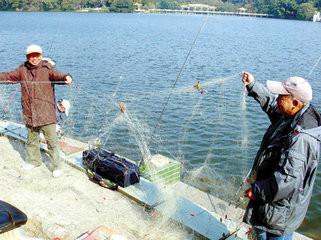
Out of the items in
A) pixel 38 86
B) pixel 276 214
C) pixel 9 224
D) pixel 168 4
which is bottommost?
pixel 168 4

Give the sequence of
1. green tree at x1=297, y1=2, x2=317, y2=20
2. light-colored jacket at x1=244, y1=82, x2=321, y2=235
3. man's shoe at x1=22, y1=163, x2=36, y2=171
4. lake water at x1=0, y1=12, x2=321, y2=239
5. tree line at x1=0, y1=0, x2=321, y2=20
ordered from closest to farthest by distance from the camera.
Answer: light-colored jacket at x1=244, y1=82, x2=321, y2=235 < man's shoe at x1=22, y1=163, x2=36, y2=171 < lake water at x1=0, y1=12, x2=321, y2=239 < green tree at x1=297, y1=2, x2=317, y2=20 < tree line at x1=0, y1=0, x2=321, y2=20

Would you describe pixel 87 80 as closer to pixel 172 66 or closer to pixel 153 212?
pixel 172 66

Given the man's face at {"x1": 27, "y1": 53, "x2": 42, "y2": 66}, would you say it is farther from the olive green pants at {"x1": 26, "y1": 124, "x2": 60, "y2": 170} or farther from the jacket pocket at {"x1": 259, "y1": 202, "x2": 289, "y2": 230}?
the jacket pocket at {"x1": 259, "y1": 202, "x2": 289, "y2": 230}

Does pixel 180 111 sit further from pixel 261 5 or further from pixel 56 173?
pixel 261 5

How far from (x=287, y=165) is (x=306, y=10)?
108781 millimetres

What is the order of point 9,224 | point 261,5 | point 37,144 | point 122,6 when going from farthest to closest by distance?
point 122,6, point 261,5, point 37,144, point 9,224

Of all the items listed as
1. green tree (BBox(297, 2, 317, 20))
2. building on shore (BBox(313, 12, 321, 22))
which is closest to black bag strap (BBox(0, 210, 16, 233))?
building on shore (BBox(313, 12, 321, 22))

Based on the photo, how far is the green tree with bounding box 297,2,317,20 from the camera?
10094cm

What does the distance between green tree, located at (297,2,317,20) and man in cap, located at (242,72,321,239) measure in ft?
353

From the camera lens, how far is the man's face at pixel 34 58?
577cm

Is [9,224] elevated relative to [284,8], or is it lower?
elevated

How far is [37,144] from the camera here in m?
6.48

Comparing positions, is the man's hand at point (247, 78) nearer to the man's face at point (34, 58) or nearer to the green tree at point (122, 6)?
the man's face at point (34, 58)

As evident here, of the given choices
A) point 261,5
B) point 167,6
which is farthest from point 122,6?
point 261,5
